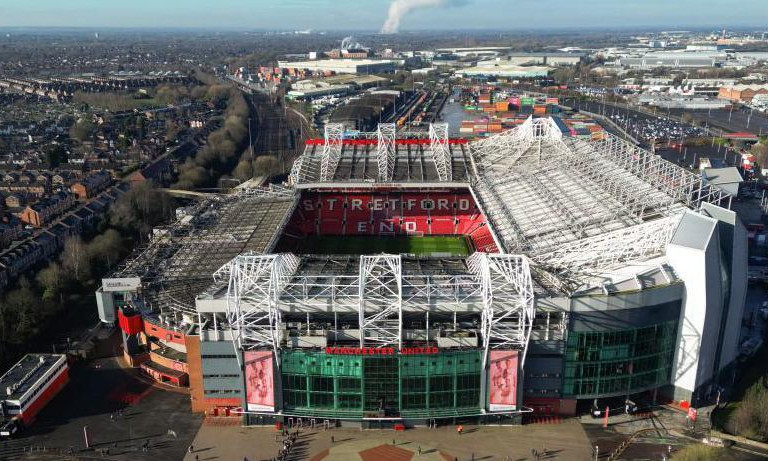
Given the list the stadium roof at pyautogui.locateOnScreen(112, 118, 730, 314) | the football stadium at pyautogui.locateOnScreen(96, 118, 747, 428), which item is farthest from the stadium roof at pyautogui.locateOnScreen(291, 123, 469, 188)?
the football stadium at pyautogui.locateOnScreen(96, 118, 747, 428)

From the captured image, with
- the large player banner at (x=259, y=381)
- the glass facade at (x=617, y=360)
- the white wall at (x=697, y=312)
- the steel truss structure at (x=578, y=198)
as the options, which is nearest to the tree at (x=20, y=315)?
the large player banner at (x=259, y=381)

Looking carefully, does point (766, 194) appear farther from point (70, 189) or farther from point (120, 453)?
point (70, 189)

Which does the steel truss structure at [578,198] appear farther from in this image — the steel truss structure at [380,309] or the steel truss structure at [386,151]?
the steel truss structure at [386,151]

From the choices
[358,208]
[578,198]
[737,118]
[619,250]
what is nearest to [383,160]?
[358,208]

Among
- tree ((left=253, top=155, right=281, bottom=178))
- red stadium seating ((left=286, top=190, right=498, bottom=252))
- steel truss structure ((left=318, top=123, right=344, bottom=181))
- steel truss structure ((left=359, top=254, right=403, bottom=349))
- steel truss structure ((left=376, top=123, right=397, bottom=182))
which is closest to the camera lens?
steel truss structure ((left=359, top=254, right=403, bottom=349))

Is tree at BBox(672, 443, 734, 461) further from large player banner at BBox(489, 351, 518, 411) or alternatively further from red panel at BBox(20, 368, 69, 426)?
Answer: red panel at BBox(20, 368, 69, 426)

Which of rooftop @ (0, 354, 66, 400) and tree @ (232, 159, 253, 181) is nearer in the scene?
rooftop @ (0, 354, 66, 400)

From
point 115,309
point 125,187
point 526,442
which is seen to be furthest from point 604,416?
point 125,187
